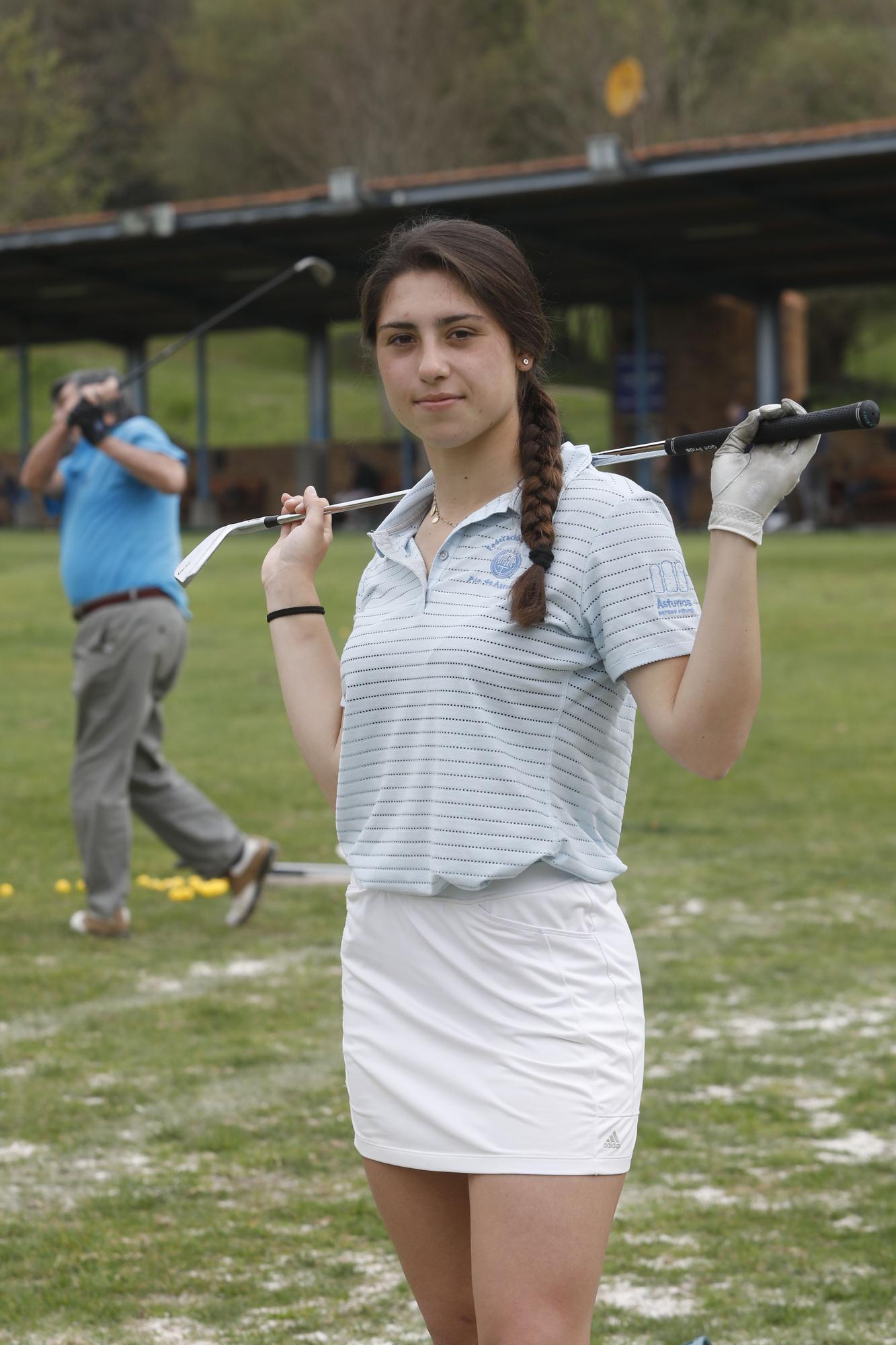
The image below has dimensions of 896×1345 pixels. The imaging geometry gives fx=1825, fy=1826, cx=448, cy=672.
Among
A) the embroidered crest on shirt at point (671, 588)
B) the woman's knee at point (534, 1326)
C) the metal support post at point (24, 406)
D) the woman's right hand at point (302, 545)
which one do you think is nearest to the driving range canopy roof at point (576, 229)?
the metal support post at point (24, 406)

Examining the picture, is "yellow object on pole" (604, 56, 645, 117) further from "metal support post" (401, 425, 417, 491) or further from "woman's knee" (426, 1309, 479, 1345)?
"woman's knee" (426, 1309, 479, 1345)

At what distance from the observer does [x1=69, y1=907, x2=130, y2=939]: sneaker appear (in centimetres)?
670

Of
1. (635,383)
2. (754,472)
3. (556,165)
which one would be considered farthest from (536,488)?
(635,383)

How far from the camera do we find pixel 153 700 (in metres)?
6.77

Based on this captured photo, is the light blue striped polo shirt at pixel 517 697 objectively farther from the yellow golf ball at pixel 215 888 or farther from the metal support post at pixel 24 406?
the metal support post at pixel 24 406

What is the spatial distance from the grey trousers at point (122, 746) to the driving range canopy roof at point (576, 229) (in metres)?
13.6

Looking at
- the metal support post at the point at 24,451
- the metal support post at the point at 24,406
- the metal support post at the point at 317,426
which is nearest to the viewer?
the metal support post at the point at 317,426

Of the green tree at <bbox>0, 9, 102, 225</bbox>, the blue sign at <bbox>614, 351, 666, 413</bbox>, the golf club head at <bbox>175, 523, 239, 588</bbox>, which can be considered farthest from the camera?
the green tree at <bbox>0, 9, 102, 225</bbox>

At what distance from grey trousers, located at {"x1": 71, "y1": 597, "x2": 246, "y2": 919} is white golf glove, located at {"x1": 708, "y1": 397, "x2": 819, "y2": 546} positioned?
4.64 metres

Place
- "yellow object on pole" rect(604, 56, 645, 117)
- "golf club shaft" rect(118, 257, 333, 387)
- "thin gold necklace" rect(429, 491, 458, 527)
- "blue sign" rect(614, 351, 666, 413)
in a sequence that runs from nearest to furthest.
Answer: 1. "thin gold necklace" rect(429, 491, 458, 527)
2. "golf club shaft" rect(118, 257, 333, 387)
3. "yellow object on pole" rect(604, 56, 645, 117)
4. "blue sign" rect(614, 351, 666, 413)

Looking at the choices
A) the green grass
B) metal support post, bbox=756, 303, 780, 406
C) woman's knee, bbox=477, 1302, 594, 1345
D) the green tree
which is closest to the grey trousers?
the green grass

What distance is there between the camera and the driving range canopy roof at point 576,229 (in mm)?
21188

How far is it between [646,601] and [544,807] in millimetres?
283

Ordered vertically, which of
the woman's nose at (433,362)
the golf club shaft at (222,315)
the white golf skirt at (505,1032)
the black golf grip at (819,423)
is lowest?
the white golf skirt at (505,1032)
